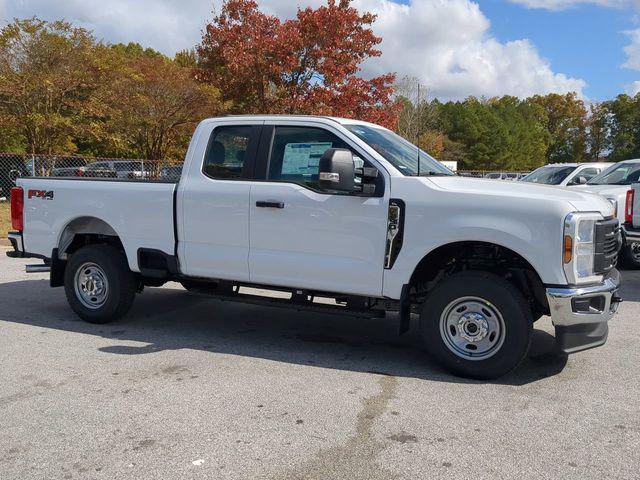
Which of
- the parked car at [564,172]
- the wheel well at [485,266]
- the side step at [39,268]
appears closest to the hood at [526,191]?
the wheel well at [485,266]

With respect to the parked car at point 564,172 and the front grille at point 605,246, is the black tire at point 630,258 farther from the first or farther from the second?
the front grille at point 605,246

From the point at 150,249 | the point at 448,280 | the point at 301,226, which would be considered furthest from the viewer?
the point at 150,249

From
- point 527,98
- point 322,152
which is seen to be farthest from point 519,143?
point 322,152

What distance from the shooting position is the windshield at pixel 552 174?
14.0 m

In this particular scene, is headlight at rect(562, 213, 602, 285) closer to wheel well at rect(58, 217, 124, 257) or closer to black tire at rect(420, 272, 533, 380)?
black tire at rect(420, 272, 533, 380)

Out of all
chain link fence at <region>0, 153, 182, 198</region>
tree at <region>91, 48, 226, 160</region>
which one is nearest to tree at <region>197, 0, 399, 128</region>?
tree at <region>91, 48, 226, 160</region>

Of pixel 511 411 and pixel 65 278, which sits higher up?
pixel 65 278

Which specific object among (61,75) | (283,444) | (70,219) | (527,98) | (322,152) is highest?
(527,98)

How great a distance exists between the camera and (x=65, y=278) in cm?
662

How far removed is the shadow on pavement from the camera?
17.5 feet

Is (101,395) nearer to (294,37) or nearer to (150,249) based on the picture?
(150,249)

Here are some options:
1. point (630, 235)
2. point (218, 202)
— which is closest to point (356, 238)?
point (218, 202)

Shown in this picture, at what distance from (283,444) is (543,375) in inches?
98.7

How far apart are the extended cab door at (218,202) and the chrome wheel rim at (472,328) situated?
1924mm
